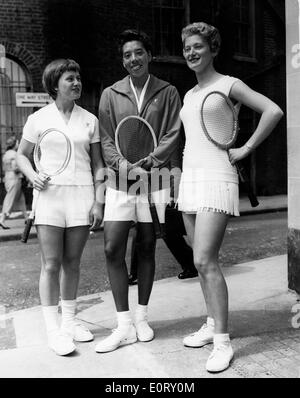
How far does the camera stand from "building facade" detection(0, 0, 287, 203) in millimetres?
13500

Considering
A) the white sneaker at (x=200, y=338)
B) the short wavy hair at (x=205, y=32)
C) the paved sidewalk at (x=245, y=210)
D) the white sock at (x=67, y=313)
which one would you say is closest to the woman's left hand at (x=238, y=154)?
the short wavy hair at (x=205, y=32)

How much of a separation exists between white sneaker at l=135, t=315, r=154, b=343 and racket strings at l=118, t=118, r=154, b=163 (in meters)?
1.19

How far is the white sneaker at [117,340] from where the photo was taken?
360cm

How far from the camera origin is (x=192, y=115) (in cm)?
346

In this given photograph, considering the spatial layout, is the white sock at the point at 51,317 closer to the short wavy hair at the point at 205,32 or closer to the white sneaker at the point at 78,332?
the white sneaker at the point at 78,332

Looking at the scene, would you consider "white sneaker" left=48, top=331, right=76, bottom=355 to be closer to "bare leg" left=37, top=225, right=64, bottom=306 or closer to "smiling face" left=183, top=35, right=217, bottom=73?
"bare leg" left=37, top=225, right=64, bottom=306

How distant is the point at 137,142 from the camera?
369 cm

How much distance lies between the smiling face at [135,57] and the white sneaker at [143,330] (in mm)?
1788

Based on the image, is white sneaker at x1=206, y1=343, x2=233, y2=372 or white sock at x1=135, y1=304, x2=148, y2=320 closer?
white sneaker at x1=206, y1=343, x2=233, y2=372

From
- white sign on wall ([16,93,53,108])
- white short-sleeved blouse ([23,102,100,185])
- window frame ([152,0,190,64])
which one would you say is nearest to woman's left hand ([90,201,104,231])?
white short-sleeved blouse ([23,102,100,185])

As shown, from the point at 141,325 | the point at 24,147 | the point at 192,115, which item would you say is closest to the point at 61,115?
the point at 24,147
